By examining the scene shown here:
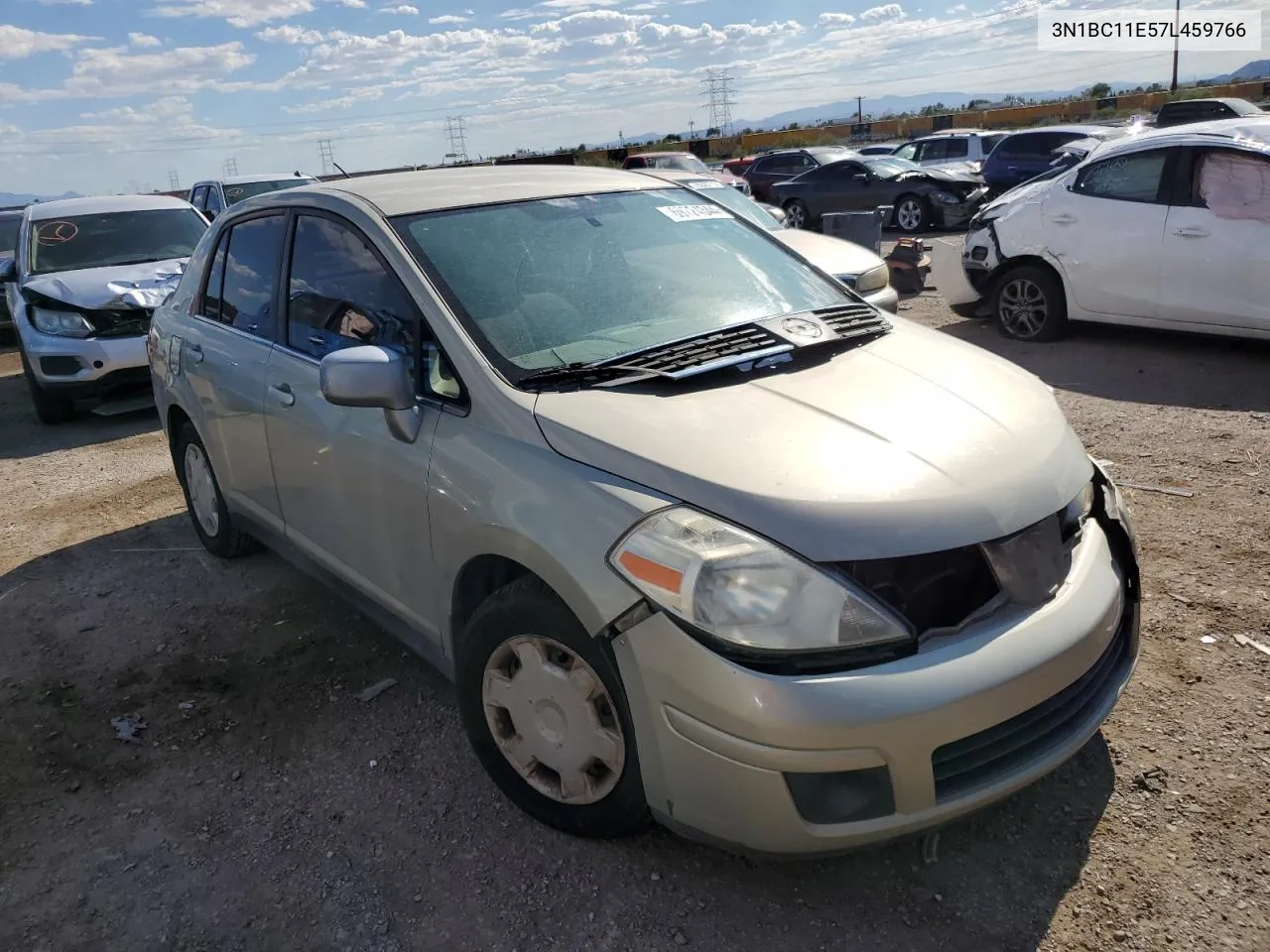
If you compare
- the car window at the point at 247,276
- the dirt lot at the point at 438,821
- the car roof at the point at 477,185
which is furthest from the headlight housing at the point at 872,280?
the car window at the point at 247,276

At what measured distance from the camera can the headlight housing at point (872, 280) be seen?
6637 mm

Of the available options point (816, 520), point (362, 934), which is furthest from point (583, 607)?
point (362, 934)

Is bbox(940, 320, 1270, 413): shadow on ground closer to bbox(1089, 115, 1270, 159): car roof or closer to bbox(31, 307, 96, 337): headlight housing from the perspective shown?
bbox(1089, 115, 1270, 159): car roof

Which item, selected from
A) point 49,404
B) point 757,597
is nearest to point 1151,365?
point 757,597

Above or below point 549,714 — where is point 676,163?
above

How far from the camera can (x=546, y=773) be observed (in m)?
2.70

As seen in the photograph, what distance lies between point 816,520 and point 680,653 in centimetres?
42

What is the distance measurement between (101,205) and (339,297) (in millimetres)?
7709

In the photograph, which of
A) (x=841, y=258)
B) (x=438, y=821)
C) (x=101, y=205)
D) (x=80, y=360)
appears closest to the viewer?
(x=438, y=821)

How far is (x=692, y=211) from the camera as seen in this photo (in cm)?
372

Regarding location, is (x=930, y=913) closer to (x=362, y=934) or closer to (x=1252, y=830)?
(x=1252, y=830)

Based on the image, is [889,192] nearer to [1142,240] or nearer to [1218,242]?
[1142,240]

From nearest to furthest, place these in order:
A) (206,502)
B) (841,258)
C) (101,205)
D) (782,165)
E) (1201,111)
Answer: (206,502)
(841,258)
(101,205)
(1201,111)
(782,165)

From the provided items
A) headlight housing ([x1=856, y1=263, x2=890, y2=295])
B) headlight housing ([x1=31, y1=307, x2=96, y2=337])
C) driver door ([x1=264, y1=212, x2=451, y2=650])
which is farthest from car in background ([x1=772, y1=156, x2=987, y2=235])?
driver door ([x1=264, y1=212, x2=451, y2=650])
